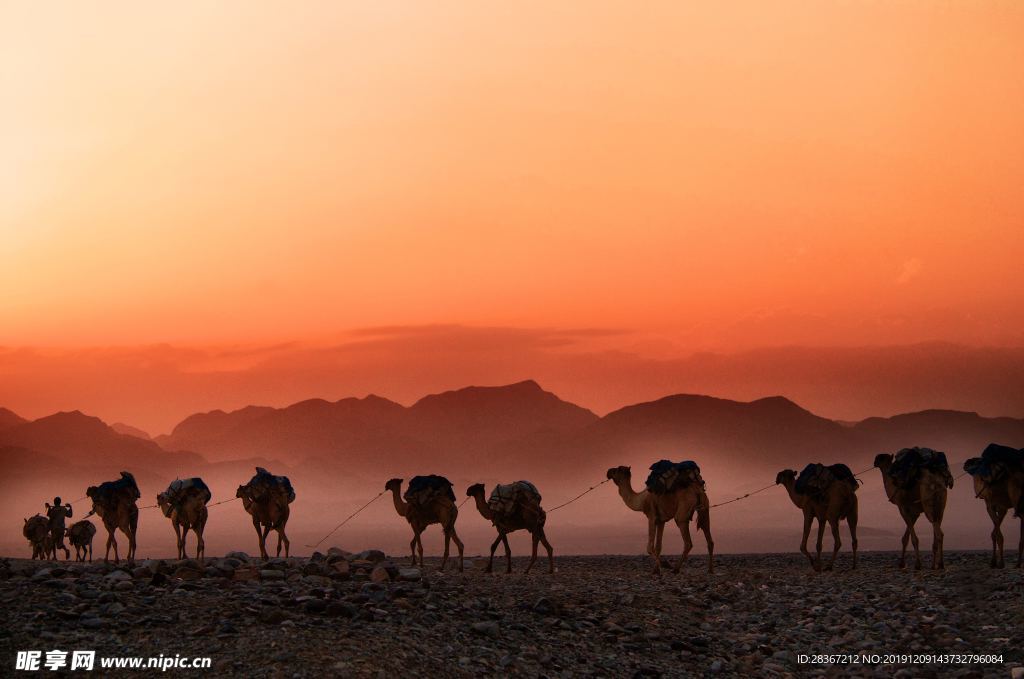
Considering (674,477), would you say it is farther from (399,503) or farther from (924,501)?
(399,503)

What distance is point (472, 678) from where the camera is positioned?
814 inches

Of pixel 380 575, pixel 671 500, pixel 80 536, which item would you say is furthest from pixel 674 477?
pixel 80 536

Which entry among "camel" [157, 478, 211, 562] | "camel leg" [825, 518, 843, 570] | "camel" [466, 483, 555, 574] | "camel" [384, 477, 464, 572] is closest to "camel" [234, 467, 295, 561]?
"camel" [157, 478, 211, 562]

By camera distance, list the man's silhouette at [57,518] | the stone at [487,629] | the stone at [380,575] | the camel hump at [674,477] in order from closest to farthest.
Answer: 1. the stone at [487,629]
2. the stone at [380,575]
3. the camel hump at [674,477]
4. the man's silhouette at [57,518]

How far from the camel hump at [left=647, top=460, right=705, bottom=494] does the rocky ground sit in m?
3.02

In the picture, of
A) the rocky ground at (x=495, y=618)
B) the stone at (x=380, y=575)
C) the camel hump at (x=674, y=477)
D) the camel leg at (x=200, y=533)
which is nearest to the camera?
the rocky ground at (x=495, y=618)

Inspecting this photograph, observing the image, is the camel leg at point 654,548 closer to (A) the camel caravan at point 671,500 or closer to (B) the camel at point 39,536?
(A) the camel caravan at point 671,500

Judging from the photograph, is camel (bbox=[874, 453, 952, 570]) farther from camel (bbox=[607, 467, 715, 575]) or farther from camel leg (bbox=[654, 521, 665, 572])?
camel leg (bbox=[654, 521, 665, 572])

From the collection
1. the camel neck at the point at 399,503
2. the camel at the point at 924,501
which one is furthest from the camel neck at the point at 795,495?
the camel neck at the point at 399,503

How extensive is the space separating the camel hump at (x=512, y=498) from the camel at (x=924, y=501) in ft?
31.4

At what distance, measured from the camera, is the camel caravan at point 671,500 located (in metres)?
32.7

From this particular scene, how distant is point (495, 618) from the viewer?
79.9 ft

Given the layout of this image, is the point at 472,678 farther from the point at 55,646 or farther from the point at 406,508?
the point at 406,508

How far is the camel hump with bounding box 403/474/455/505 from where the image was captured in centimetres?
3519
